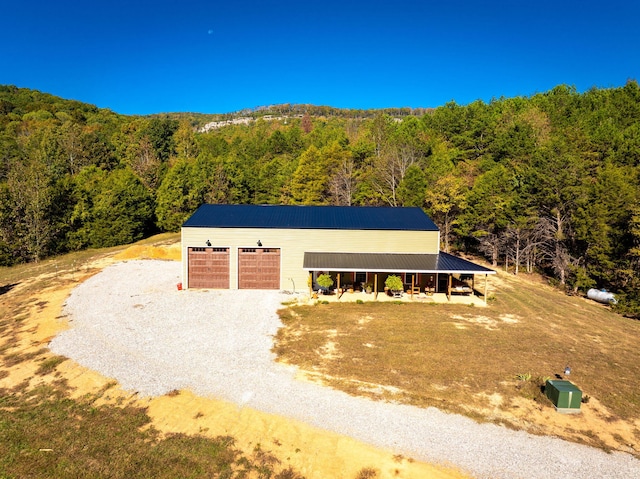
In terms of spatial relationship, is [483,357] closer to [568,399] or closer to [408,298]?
[568,399]

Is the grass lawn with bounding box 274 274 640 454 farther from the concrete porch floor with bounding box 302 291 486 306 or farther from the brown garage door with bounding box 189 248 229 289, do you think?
the brown garage door with bounding box 189 248 229 289

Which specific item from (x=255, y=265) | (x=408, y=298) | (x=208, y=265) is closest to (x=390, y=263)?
(x=408, y=298)

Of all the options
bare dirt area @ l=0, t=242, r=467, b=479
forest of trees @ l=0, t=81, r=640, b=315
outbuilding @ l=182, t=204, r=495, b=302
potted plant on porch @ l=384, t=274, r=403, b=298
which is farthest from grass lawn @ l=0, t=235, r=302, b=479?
forest of trees @ l=0, t=81, r=640, b=315

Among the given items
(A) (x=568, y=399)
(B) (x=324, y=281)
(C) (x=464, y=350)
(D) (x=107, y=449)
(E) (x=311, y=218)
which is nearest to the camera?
(D) (x=107, y=449)

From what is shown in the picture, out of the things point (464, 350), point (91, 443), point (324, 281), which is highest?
point (324, 281)

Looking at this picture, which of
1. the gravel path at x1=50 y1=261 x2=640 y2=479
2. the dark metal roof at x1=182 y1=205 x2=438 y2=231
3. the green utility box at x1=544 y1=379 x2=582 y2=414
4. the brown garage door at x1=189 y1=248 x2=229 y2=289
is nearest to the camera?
the gravel path at x1=50 y1=261 x2=640 y2=479

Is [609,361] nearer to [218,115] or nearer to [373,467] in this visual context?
[373,467]

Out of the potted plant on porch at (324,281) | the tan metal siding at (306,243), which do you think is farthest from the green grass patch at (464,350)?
the tan metal siding at (306,243)

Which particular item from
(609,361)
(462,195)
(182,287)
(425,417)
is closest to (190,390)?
(425,417)
